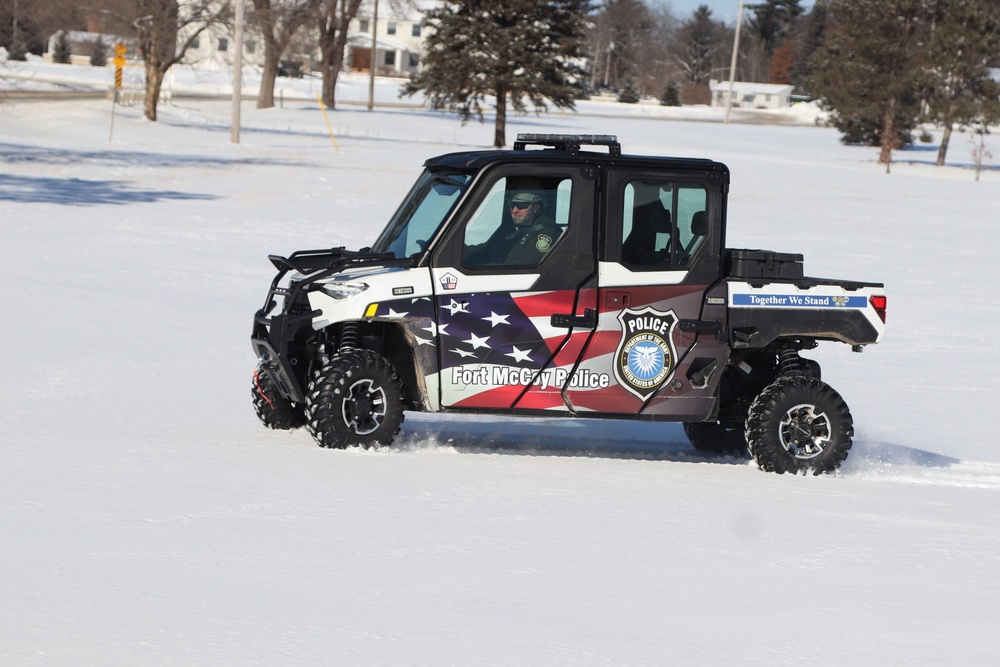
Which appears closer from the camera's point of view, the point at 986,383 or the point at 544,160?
the point at 544,160

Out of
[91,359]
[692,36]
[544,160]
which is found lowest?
[91,359]

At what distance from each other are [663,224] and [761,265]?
0.73 metres

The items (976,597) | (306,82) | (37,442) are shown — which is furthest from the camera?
(306,82)

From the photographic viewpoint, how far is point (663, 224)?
26.6 ft

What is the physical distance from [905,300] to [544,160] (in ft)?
40.3

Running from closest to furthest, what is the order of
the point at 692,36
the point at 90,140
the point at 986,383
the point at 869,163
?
1. the point at 986,383
2. the point at 90,140
3. the point at 869,163
4. the point at 692,36

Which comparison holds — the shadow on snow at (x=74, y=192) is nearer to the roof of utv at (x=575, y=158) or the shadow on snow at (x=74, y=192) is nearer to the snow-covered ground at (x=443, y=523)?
the snow-covered ground at (x=443, y=523)

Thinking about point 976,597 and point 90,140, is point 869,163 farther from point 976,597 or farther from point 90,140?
point 976,597

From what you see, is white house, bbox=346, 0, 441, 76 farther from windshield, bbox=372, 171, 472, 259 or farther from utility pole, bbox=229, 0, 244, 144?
windshield, bbox=372, 171, 472, 259

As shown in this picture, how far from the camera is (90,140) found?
43094mm

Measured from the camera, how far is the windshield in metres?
8.00

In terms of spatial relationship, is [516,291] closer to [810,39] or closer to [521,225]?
[521,225]

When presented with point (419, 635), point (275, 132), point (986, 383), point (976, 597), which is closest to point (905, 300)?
point (986, 383)

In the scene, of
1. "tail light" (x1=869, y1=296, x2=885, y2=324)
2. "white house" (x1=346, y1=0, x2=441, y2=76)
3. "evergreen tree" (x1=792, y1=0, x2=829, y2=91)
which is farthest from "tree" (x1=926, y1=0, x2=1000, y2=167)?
"white house" (x1=346, y1=0, x2=441, y2=76)
